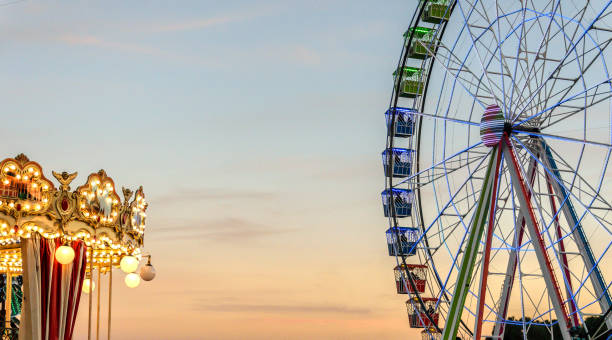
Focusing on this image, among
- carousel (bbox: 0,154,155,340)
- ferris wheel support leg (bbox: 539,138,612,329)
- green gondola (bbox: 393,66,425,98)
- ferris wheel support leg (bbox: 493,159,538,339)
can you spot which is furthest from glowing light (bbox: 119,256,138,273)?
green gondola (bbox: 393,66,425,98)

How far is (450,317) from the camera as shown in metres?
16.1

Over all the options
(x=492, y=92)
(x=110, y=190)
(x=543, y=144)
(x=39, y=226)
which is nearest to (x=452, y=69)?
(x=492, y=92)

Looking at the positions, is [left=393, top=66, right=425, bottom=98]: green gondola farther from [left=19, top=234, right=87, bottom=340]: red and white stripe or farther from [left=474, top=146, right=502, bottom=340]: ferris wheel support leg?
[left=19, top=234, right=87, bottom=340]: red and white stripe

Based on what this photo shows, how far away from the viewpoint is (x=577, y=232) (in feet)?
60.3

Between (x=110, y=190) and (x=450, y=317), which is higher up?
(x=110, y=190)

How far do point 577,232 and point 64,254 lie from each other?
12.1m

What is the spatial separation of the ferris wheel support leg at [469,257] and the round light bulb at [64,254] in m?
7.88

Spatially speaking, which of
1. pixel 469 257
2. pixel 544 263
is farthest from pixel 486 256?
pixel 544 263

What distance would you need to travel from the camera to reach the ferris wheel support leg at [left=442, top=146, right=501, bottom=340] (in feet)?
52.6

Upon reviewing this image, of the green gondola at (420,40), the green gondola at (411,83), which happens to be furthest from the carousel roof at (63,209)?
the green gondola at (411,83)

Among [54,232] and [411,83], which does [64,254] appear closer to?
[54,232]

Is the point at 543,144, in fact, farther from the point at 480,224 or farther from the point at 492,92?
the point at 480,224

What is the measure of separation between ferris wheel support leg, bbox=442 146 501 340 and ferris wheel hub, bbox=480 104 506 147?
0.25m

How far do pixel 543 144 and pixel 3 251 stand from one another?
42.3 ft
